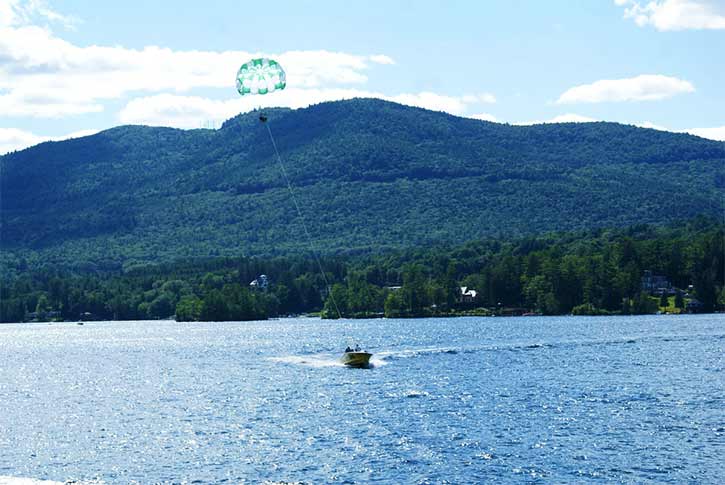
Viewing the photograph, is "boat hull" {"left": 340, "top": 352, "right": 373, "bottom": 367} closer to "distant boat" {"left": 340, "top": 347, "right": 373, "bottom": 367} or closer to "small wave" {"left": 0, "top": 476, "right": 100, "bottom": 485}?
"distant boat" {"left": 340, "top": 347, "right": 373, "bottom": 367}

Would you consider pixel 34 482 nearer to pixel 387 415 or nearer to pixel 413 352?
pixel 387 415

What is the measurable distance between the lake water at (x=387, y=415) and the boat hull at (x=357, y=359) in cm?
157

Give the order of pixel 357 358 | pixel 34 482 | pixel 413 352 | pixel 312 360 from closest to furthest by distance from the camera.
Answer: pixel 34 482
pixel 357 358
pixel 312 360
pixel 413 352

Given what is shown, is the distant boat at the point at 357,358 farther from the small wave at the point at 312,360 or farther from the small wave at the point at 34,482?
the small wave at the point at 34,482

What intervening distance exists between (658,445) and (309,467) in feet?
64.9

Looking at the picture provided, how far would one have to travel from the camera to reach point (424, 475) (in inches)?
2127

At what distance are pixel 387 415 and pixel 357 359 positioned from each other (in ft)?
107

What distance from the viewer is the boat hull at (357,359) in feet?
347

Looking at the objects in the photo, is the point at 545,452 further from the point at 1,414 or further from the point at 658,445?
the point at 1,414

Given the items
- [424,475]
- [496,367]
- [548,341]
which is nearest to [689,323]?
[548,341]

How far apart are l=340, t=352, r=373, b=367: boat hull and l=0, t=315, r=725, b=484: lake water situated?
5.15 feet

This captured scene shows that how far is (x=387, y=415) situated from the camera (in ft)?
241

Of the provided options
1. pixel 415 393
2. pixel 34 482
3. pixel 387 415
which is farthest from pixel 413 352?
pixel 34 482

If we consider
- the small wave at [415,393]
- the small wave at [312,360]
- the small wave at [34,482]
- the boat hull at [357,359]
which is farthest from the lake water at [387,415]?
the boat hull at [357,359]
